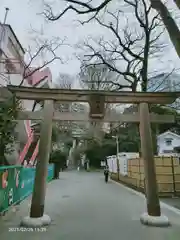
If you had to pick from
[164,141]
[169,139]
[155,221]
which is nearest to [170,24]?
[155,221]

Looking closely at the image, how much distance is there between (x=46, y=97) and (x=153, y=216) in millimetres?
4945

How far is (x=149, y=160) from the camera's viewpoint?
8656 millimetres

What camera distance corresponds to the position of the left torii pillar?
25.6ft

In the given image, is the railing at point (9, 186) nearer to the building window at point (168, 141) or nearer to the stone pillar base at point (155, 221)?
the stone pillar base at point (155, 221)

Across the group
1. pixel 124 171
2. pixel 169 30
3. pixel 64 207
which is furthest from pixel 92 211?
pixel 124 171

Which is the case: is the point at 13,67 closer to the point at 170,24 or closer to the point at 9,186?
the point at 9,186

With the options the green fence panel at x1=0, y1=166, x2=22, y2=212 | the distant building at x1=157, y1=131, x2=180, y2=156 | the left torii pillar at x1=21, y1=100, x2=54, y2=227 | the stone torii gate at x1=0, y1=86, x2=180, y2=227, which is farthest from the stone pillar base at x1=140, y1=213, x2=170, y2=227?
the distant building at x1=157, y1=131, x2=180, y2=156

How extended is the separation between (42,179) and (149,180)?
126 inches

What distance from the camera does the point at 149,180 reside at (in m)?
8.45

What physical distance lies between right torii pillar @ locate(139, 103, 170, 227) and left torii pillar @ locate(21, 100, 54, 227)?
2.93 m

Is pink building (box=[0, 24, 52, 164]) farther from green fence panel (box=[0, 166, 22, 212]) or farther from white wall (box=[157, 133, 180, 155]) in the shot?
white wall (box=[157, 133, 180, 155])

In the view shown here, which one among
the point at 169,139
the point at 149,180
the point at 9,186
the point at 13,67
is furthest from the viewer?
the point at 169,139

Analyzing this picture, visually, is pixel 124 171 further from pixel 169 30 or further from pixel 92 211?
pixel 169 30

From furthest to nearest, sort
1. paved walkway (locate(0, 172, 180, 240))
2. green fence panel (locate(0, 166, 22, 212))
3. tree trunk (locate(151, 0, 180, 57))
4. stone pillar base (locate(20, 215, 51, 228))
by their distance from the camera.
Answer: green fence panel (locate(0, 166, 22, 212)) < stone pillar base (locate(20, 215, 51, 228)) < tree trunk (locate(151, 0, 180, 57)) < paved walkway (locate(0, 172, 180, 240))
